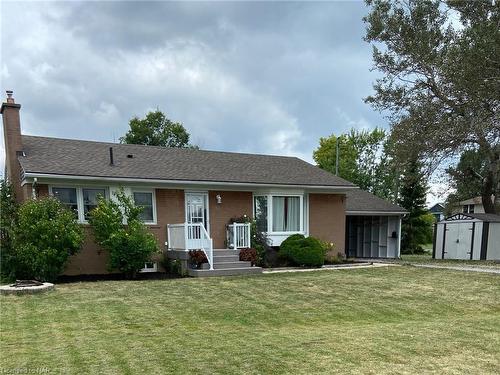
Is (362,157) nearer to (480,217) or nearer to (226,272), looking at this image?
(480,217)

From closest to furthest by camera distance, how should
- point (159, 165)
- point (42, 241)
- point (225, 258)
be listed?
1. point (42, 241)
2. point (225, 258)
3. point (159, 165)

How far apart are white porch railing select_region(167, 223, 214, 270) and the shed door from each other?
1365 cm

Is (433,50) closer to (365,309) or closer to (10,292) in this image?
(365,309)

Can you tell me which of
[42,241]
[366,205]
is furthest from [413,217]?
[42,241]

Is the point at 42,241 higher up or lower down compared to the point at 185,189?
lower down

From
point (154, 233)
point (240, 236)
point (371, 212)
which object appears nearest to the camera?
point (154, 233)

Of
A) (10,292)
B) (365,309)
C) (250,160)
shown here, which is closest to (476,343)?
(365,309)

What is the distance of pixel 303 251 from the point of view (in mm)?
14766

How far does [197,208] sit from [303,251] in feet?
13.6

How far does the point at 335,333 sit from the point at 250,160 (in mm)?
12824

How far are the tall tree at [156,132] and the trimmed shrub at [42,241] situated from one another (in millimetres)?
29848

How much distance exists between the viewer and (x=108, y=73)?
16.3 meters

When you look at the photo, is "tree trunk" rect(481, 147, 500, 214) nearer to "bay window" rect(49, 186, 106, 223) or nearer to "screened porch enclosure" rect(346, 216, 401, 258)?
"screened porch enclosure" rect(346, 216, 401, 258)

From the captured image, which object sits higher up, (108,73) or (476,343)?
→ (108,73)
